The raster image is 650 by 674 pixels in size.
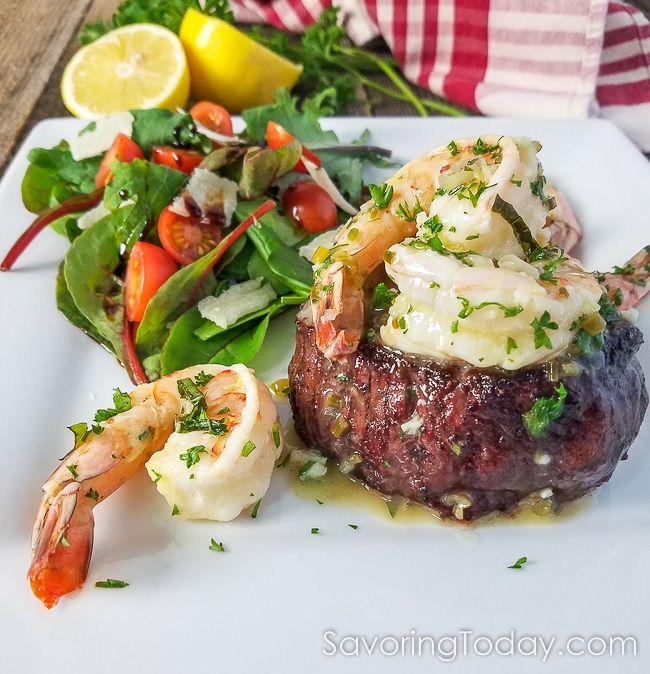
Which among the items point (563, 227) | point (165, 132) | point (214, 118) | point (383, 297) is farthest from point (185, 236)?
point (563, 227)

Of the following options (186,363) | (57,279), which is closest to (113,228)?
(57,279)

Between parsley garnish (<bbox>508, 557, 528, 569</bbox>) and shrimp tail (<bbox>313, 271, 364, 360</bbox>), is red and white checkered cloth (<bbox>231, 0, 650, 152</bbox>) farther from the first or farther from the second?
parsley garnish (<bbox>508, 557, 528, 569</bbox>)

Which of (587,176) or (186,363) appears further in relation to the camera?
(587,176)

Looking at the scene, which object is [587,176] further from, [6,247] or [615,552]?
[6,247]

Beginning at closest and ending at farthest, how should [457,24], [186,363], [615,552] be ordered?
[615,552] → [186,363] → [457,24]

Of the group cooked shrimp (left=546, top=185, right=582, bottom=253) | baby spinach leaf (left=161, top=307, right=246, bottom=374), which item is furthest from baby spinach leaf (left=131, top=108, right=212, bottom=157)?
cooked shrimp (left=546, top=185, right=582, bottom=253)

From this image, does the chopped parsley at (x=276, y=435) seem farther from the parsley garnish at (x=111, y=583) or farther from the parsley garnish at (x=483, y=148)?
the parsley garnish at (x=483, y=148)
